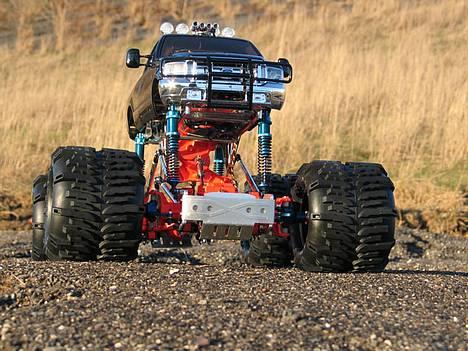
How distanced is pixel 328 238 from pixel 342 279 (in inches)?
24.2

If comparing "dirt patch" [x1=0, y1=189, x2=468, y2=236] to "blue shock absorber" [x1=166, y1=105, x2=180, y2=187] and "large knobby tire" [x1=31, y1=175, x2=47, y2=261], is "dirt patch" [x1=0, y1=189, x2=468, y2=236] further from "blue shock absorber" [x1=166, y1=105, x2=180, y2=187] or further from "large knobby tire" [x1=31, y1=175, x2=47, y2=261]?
"blue shock absorber" [x1=166, y1=105, x2=180, y2=187]

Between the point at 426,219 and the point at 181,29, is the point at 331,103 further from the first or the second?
the point at 181,29

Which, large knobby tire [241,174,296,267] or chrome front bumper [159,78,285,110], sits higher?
chrome front bumper [159,78,285,110]

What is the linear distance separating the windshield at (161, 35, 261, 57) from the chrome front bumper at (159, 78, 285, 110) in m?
1.13

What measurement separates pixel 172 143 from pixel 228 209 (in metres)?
0.98

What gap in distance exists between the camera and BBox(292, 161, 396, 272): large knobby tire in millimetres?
6789

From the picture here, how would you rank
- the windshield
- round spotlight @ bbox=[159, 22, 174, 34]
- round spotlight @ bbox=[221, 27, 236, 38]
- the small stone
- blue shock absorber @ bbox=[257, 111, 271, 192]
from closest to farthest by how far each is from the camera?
the small stone
blue shock absorber @ bbox=[257, 111, 271, 192]
the windshield
round spotlight @ bbox=[159, 22, 174, 34]
round spotlight @ bbox=[221, 27, 236, 38]


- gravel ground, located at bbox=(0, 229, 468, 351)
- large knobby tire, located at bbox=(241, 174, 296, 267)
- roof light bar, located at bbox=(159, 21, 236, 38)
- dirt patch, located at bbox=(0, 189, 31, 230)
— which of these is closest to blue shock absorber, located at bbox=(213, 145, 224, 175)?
large knobby tire, located at bbox=(241, 174, 296, 267)

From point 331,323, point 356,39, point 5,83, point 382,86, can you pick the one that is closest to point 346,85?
point 382,86

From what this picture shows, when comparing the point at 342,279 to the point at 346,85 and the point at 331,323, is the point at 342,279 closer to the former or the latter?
the point at 331,323

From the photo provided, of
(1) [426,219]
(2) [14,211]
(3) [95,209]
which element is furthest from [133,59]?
(1) [426,219]

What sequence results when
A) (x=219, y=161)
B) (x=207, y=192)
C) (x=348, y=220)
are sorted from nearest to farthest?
(x=348, y=220) → (x=207, y=192) → (x=219, y=161)

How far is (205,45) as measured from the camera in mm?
8469

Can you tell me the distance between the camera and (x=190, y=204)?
650 centimetres
